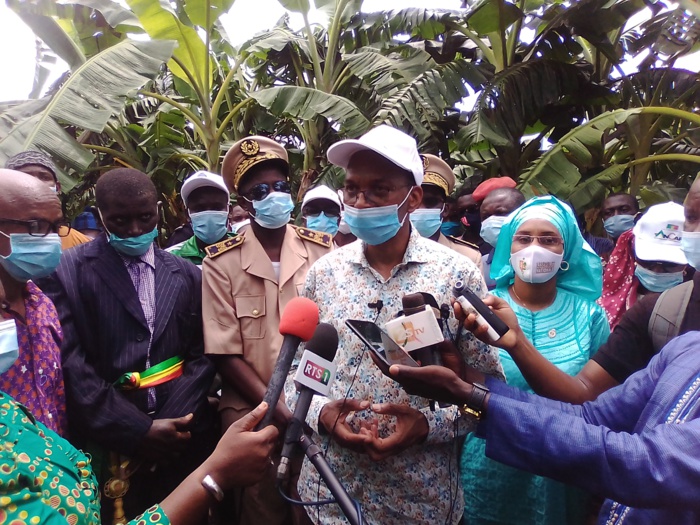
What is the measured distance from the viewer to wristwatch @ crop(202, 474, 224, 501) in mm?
1287

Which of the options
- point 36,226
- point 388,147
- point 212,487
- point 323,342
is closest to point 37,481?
point 212,487

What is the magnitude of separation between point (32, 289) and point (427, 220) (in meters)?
2.63

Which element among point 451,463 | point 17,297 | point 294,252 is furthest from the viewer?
point 294,252

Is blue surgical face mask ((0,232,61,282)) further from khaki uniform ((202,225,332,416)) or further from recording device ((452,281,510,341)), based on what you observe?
recording device ((452,281,510,341))

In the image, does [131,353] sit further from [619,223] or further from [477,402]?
[619,223]

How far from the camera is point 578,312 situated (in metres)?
2.40

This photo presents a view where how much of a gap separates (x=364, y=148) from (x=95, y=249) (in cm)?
138

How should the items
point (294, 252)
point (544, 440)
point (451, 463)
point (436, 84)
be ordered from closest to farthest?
point (544, 440) < point (451, 463) < point (294, 252) < point (436, 84)

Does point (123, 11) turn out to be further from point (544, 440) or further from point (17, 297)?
point (544, 440)

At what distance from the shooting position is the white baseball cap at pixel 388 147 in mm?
1892

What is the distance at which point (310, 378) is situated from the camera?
1419 mm

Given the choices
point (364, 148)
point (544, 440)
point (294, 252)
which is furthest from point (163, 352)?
point (544, 440)

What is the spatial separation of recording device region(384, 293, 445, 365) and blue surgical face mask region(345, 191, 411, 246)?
457 millimetres

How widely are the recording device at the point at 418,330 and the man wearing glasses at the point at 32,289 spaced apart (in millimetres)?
1372
